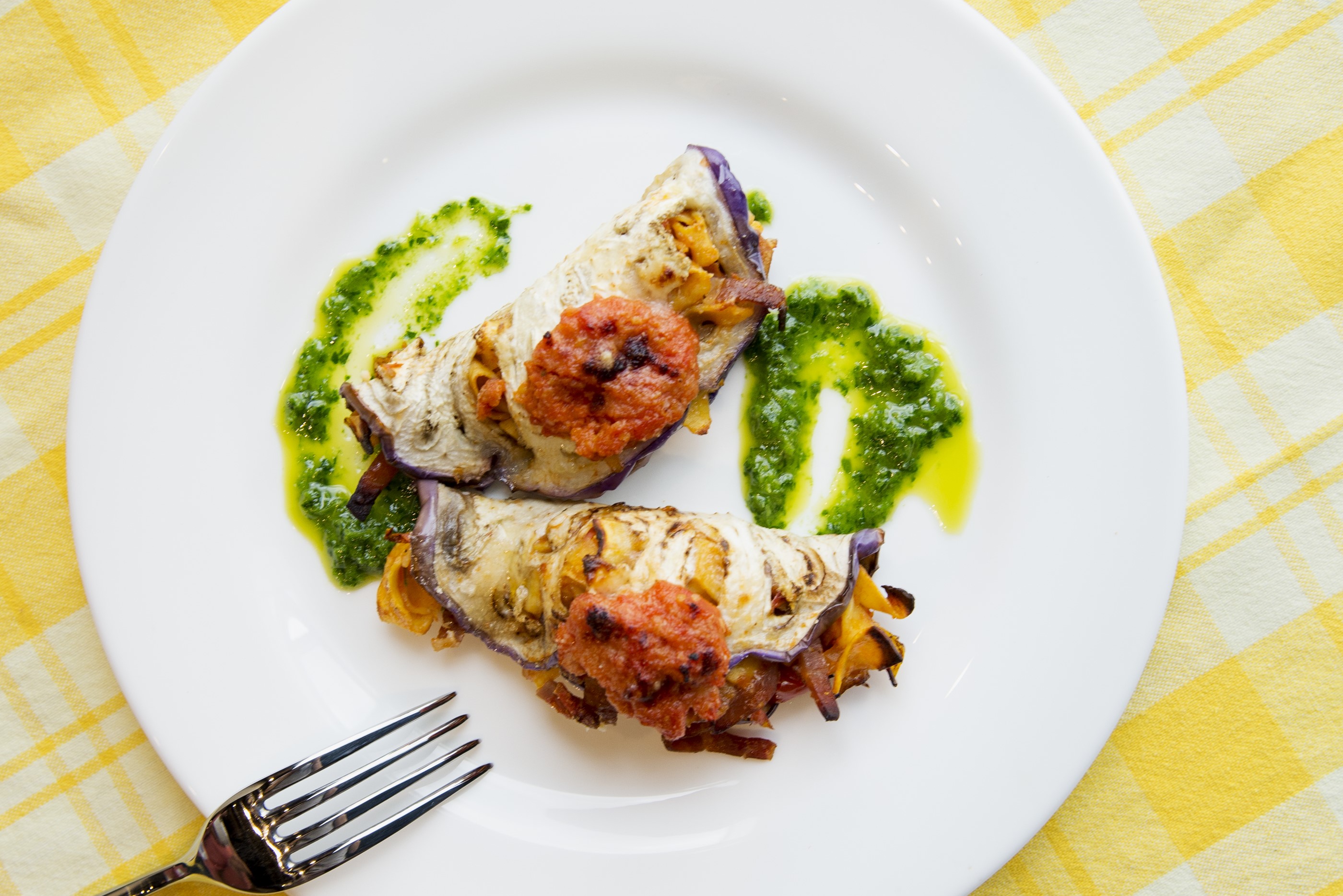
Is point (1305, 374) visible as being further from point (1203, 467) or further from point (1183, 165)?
point (1183, 165)

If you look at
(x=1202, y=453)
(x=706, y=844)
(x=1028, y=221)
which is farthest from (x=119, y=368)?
(x=1202, y=453)

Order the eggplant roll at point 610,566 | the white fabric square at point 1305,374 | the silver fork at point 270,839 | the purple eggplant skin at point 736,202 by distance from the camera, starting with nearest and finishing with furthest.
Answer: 1. the eggplant roll at point 610,566
2. the silver fork at point 270,839
3. the purple eggplant skin at point 736,202
4. the white fabric square at point 1305,374

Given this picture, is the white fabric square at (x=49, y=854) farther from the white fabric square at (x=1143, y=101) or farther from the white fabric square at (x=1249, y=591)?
the white fabric square at (x=1143, y=101)

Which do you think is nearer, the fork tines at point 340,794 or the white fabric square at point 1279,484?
the fork tines at point 340,794

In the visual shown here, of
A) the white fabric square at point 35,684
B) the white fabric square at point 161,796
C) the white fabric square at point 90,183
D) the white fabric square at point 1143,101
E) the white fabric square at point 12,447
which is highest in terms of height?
the white fabric square at point 90,183

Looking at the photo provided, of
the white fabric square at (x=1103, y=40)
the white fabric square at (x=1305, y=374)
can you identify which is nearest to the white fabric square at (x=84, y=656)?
the white fabric square at (x=1103, y=40)

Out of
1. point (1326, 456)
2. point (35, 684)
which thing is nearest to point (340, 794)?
point (35, 684)

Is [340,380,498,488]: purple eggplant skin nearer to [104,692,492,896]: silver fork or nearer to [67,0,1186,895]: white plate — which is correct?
[67,0,1186,895]: white plate
